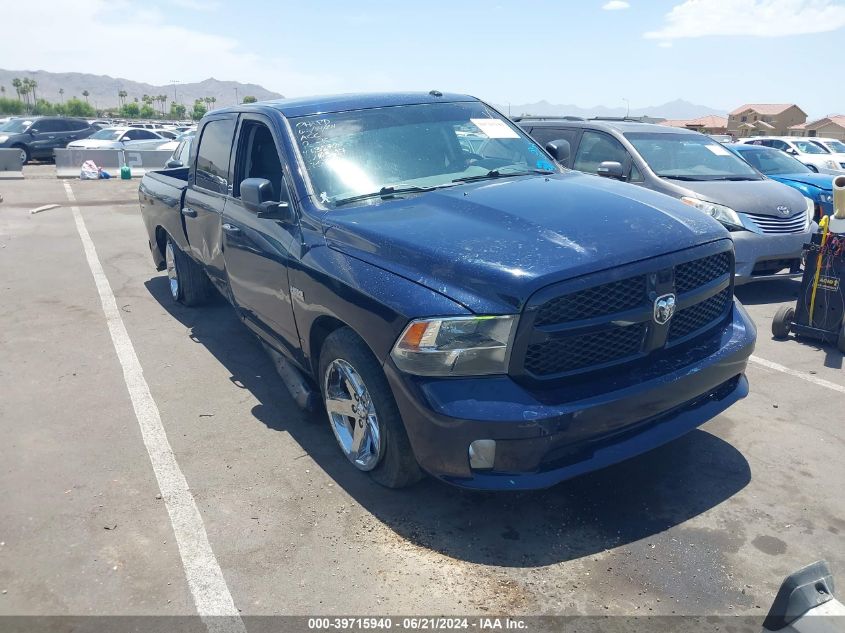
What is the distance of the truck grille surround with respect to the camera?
2930 mm

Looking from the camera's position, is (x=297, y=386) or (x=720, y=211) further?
(x=720, y=211)

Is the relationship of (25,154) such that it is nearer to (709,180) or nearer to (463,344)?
(709,180)

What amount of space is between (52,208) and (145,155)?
1008 centimetres

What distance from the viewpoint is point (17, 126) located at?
26.3m

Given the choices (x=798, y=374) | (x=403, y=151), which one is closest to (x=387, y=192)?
(x=403, y=151)

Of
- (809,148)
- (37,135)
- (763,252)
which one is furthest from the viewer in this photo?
(37,135)

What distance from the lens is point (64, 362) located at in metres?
5.66

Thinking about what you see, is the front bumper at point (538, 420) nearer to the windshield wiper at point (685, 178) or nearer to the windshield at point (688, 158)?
the windshield wiper at point (685, 178)

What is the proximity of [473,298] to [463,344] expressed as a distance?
204mm

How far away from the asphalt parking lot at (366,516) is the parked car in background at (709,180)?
2106 millimetres

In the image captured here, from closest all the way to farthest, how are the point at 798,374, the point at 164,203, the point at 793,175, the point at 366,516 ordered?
Result: 1. the point at 366,516
2. the point at 798,374
3. the point at 164,203
4. the point at 793,175

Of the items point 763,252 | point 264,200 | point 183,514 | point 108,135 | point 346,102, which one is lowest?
point 183,514

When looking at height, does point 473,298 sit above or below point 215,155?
below

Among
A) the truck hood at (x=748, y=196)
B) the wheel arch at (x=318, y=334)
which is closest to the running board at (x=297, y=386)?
the wheel arch at (x=318, y=334)
